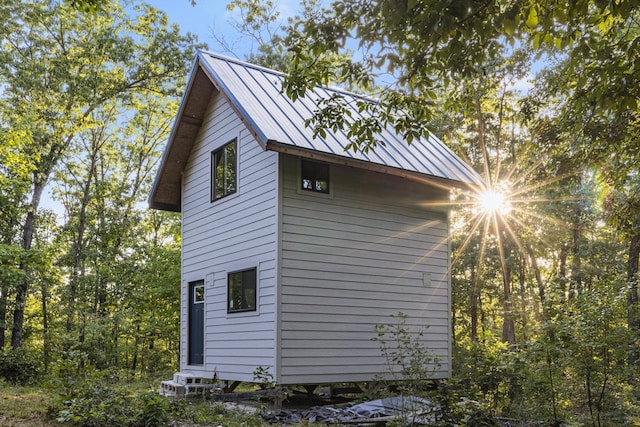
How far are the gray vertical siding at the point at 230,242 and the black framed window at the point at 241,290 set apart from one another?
15 cm

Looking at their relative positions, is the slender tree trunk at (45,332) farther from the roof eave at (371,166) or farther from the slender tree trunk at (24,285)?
the roof eave at (371,166)

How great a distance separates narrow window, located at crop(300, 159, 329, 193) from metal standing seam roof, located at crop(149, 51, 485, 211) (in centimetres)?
60

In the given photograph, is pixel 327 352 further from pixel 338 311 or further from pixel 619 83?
pixel 619 83

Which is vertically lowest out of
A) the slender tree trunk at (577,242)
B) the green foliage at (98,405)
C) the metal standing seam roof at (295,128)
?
the green foliage at (98,405)

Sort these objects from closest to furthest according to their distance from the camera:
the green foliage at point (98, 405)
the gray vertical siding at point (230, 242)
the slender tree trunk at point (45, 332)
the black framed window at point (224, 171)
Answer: the green foliage at point (98, 405) < the gray vertical siding at point (230, 242) < the black framed window at point (224, 171) < the slender tree trunk at point (45, 332)

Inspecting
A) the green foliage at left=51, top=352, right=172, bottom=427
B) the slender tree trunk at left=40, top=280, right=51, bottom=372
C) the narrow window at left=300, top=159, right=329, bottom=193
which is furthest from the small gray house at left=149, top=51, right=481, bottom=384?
the slender tree trunk at left=40, top=280, right=51, bottom=372

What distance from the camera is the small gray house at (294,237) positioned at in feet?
34.3

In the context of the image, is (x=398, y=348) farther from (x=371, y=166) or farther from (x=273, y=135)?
(x=273, y=135)

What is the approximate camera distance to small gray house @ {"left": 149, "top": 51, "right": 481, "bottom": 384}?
10.4 metres

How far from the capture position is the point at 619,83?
18.2 ft

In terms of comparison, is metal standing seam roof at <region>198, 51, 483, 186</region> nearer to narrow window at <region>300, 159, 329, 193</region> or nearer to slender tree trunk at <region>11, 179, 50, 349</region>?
narrow window at <region>300, 159, 329, 193</region>

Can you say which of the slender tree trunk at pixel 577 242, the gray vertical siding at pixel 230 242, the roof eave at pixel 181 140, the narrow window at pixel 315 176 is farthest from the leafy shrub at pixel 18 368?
the slender tree trunk at pixel 577 242

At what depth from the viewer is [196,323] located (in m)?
13.4

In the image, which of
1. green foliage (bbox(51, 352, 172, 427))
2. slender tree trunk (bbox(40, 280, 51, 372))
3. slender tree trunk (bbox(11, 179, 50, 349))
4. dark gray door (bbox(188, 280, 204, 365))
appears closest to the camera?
green foliage (bbox(51, 352, 172, 427))
